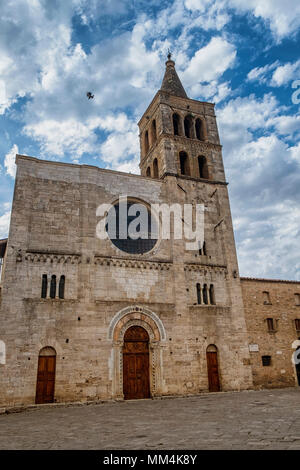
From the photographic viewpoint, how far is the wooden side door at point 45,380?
1532 centimetres

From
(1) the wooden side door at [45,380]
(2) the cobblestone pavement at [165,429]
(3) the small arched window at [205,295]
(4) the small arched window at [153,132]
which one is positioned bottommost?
(2) the cobblestone pavement at [165,429]

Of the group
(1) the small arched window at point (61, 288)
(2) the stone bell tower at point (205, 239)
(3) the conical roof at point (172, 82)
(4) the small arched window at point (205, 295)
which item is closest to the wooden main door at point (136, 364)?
(2) the stone bell tower at point (205, 239)

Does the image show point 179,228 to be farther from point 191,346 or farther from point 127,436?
point 127,436

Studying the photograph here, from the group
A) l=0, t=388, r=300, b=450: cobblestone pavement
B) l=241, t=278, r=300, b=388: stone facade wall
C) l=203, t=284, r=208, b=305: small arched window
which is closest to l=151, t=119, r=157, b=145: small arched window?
l=203, t=284, r=208, b=305: small arched window

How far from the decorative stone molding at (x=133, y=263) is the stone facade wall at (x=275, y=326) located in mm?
5914

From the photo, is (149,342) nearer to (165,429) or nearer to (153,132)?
(165,429)

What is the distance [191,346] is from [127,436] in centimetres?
1133

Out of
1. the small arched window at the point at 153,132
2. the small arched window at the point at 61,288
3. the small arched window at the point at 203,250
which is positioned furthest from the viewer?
the small arched window at the point at 153,132

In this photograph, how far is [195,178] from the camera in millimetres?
23344

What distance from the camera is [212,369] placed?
61.8ft

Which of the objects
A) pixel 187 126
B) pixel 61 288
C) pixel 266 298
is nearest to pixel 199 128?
pixel 187 126

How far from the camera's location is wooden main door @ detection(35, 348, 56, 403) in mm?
15328

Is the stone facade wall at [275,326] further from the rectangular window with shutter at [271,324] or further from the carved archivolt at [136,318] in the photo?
the carved archivolt at [136,318]

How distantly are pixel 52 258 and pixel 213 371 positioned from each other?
1105 centimetres
